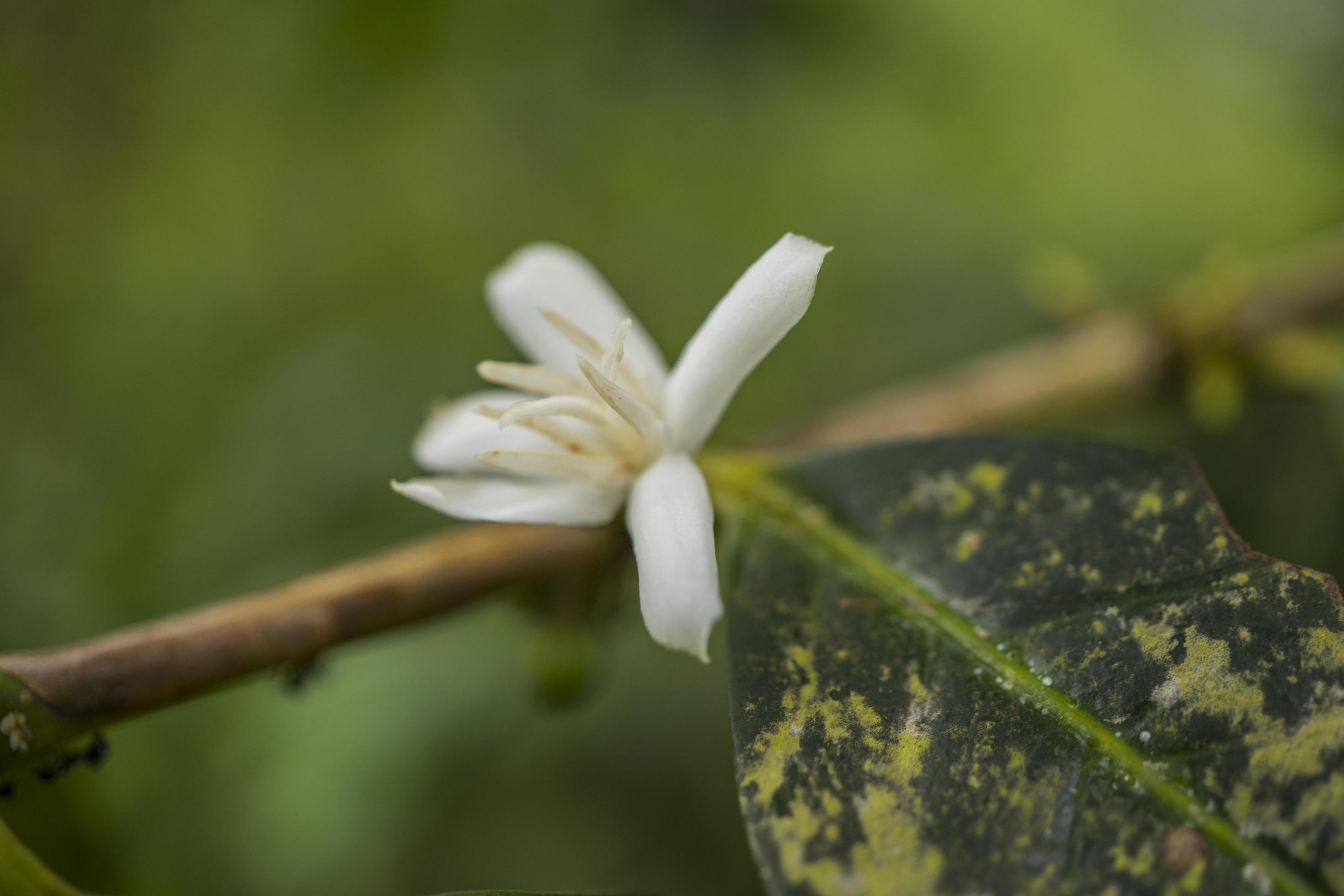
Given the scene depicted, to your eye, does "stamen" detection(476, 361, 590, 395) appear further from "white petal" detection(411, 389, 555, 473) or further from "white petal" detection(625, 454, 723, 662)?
"white petal" detection(625, 454, 723, 662)

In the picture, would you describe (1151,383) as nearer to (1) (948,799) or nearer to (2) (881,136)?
(1) (948,799)

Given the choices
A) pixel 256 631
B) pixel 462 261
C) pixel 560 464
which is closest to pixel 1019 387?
pixel 560 464

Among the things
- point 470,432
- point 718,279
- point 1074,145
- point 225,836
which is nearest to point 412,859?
point 225,836

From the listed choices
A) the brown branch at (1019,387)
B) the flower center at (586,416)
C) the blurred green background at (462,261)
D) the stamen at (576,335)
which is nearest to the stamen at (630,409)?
the flower center at (586,416)

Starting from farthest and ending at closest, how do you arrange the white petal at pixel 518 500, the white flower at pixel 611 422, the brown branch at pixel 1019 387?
the brown branch at pixel 1019 387 → the white petal at pixel 518 500 → the white flower at pixel 611 422

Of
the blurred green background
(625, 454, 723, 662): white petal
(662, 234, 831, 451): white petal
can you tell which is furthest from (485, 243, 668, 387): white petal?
the blurred green background

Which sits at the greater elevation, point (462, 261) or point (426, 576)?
point (462, 261)

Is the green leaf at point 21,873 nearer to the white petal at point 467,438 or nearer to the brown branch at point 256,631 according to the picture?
the brown branch at point 256,631

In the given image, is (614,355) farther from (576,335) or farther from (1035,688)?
(1035,688)
